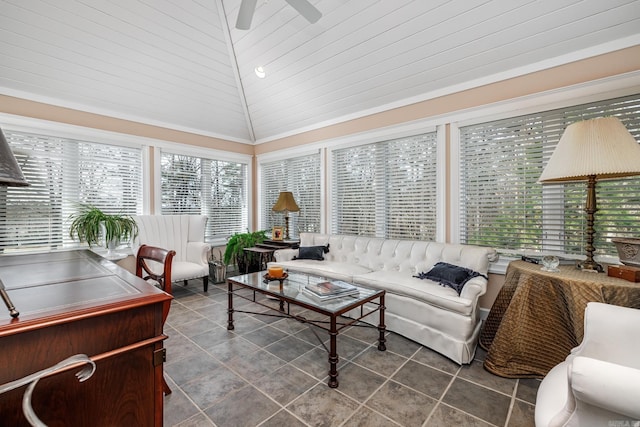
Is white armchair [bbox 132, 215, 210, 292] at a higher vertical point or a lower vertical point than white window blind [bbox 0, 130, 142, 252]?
lower

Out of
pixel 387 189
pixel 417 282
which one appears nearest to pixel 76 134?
pixel 387 189

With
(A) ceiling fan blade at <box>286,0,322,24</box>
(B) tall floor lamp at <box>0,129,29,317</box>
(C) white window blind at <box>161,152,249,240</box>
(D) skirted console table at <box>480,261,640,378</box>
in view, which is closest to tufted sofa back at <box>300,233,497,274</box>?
(D) skirted console table at <box>480,261,640,378</box>

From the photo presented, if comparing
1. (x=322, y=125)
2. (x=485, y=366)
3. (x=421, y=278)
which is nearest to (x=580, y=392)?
(x=485, y=366)

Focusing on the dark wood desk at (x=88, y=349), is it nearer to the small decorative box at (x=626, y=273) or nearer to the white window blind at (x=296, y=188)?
the small decorative box at (x=626, y=273)

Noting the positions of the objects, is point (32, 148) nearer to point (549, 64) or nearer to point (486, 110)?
point (486, 110)

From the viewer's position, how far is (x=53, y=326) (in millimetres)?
880

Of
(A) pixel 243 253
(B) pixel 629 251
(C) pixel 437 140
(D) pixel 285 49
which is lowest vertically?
(A) pixel 243 253

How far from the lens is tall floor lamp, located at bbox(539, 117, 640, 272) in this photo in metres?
1.82

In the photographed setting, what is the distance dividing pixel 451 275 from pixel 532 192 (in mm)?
1183

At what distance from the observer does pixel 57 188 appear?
367 centimetres

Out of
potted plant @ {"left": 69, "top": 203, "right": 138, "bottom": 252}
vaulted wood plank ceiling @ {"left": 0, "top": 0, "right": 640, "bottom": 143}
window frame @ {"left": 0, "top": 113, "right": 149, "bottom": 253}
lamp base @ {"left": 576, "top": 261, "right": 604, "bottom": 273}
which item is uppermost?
vaulted wood plank ceiling @ {"left": 0, "top": 0, "right": 640, "bottom": 143}

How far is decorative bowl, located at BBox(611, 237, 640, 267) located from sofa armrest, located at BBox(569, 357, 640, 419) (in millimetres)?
1610

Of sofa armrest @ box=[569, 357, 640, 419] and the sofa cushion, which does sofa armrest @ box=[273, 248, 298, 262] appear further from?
sofa armrest @ box=[569, 357, 640, 419]

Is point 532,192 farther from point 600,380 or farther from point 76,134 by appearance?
point 76,134
